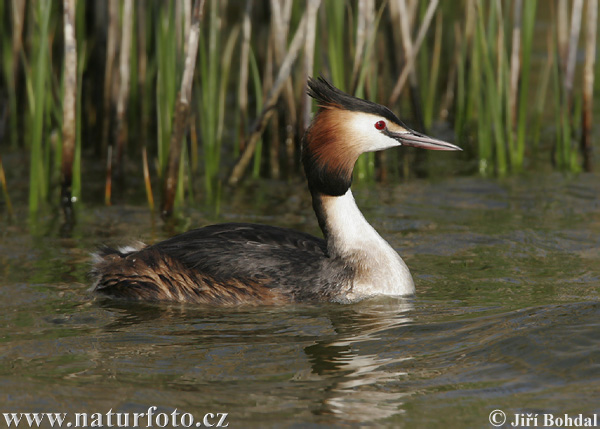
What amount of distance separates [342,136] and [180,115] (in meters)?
1.66

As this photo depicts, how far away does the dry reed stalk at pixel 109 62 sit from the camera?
27.3ft

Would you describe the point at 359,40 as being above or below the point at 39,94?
above

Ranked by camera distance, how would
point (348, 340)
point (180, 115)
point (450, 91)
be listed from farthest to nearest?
point (450, 91)
point (180, 115)
point (348, 340)

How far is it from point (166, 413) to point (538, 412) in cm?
159

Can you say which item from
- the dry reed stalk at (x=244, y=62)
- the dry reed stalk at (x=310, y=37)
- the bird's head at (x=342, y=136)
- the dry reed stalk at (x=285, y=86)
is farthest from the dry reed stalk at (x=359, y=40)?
the bird's head at (x=342, y=136)

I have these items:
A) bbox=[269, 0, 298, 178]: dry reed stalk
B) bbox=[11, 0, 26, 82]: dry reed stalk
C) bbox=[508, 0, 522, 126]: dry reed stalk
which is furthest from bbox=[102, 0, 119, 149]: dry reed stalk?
bbox=[508, 0, 522, 126]: dry reed stalk

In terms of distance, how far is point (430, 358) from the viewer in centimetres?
487

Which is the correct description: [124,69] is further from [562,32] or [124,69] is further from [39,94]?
[562,32]

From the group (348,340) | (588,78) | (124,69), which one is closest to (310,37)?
(124,69)

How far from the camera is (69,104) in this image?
7.36 metres

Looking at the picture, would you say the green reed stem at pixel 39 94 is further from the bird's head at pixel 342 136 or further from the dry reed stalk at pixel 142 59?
the bird's head at pixel 342 136

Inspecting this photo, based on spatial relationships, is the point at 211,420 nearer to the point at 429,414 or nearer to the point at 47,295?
the point at 429,414

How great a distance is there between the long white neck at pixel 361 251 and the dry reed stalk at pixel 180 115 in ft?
5.16

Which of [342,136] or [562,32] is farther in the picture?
[562,32]
